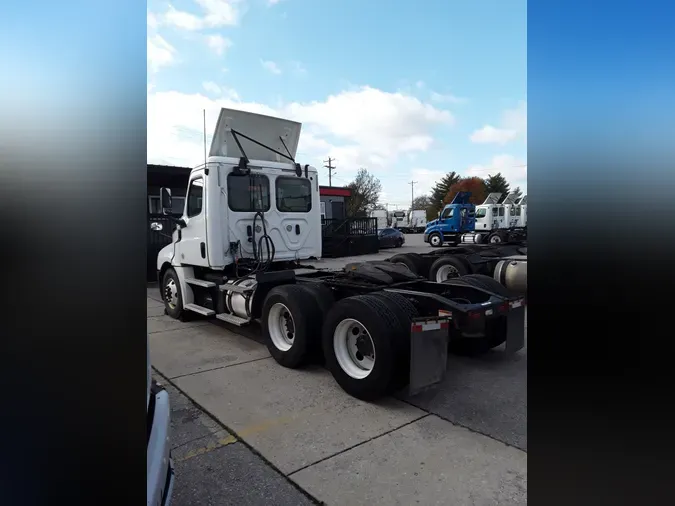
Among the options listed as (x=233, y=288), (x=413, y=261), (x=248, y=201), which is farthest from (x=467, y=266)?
(x=233, y=288)

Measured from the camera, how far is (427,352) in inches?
160

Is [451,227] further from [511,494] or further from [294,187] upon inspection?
[511,494]

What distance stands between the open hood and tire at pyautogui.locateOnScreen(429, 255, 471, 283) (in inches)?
166

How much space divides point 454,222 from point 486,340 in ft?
75.7

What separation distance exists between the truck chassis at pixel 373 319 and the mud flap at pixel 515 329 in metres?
0.01

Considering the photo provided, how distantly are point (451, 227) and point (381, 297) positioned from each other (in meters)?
24.5

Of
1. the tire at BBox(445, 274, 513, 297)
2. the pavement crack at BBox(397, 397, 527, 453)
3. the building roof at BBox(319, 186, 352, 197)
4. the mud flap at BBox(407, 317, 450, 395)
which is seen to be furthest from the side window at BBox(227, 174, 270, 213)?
the building roof at BBox(319, 186, 352, 197)

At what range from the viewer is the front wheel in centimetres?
2852

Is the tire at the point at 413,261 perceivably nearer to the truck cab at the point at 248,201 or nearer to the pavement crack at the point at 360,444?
the truck cab at the point at 248,201

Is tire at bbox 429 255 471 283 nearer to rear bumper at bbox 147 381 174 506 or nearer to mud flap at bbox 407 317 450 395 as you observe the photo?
mud flap at bbox 407 317 450 395

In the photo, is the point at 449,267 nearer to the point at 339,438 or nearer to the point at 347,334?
the point at 347,334

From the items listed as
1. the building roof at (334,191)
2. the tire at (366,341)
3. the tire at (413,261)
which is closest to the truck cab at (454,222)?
the building roof at (334,191)
